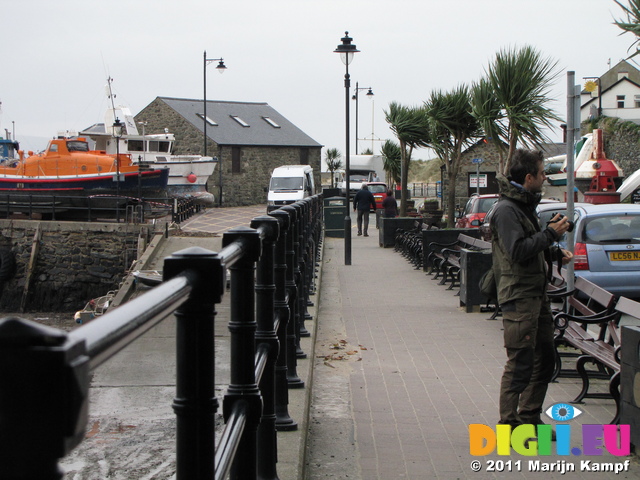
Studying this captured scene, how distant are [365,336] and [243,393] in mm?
6649

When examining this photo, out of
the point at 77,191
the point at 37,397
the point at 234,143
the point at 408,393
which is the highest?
the point at 234,143

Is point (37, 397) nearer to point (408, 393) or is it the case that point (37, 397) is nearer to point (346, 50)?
point (408, 393)

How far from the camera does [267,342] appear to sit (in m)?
3.61

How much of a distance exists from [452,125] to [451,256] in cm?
870

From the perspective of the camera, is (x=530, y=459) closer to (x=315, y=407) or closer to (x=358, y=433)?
(x=358, y=433)

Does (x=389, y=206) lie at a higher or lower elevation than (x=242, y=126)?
lower

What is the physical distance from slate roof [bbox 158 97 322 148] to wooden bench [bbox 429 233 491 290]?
36.1 m

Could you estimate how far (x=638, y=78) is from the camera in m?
68.1

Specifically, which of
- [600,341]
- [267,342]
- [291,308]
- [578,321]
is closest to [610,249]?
[600,341]

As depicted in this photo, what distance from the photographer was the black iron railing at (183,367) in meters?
0.77

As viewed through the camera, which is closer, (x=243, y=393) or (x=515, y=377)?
(x=243, y=393)

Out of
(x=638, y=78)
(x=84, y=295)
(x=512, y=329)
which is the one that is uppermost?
(x=638, y=78)

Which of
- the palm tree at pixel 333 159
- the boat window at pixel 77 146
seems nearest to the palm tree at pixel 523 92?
the boat window at pixel 77 146

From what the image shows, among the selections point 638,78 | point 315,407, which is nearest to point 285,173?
point 315,407
